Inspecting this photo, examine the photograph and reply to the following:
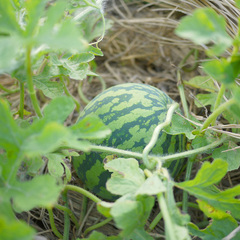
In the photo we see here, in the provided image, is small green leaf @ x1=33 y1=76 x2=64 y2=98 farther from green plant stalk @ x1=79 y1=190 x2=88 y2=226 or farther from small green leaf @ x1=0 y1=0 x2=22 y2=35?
green plant stalk @ x1=79 y1=190 x2=88 y2=226

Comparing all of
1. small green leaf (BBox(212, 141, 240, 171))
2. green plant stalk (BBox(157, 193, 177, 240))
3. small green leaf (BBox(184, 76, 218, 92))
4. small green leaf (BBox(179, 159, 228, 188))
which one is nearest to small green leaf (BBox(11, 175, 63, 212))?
green plant stalk (BBox(157, 193, 177, 240))

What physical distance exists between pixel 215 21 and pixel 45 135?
1.56 ft

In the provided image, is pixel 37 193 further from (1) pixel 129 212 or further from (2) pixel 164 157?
(2) pixel 164 157

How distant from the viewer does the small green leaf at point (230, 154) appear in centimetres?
119

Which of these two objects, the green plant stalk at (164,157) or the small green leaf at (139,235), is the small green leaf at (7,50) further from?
the small green leaf at (139,235)

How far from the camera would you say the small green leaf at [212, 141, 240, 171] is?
1186 millimetres

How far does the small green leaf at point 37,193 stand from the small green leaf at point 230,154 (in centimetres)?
→ 74

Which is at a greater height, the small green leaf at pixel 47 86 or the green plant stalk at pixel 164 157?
the small green leaf at pixel 47 86

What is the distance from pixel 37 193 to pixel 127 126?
0.63 m

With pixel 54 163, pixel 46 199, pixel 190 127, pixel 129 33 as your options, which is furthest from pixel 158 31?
pixel 46 199

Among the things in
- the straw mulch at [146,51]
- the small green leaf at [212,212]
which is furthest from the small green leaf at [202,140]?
the straw mulch at [146,51]

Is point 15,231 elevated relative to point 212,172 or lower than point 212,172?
elevated

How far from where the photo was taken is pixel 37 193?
2.27 ft

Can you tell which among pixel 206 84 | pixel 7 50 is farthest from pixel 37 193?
pixel 206 84
